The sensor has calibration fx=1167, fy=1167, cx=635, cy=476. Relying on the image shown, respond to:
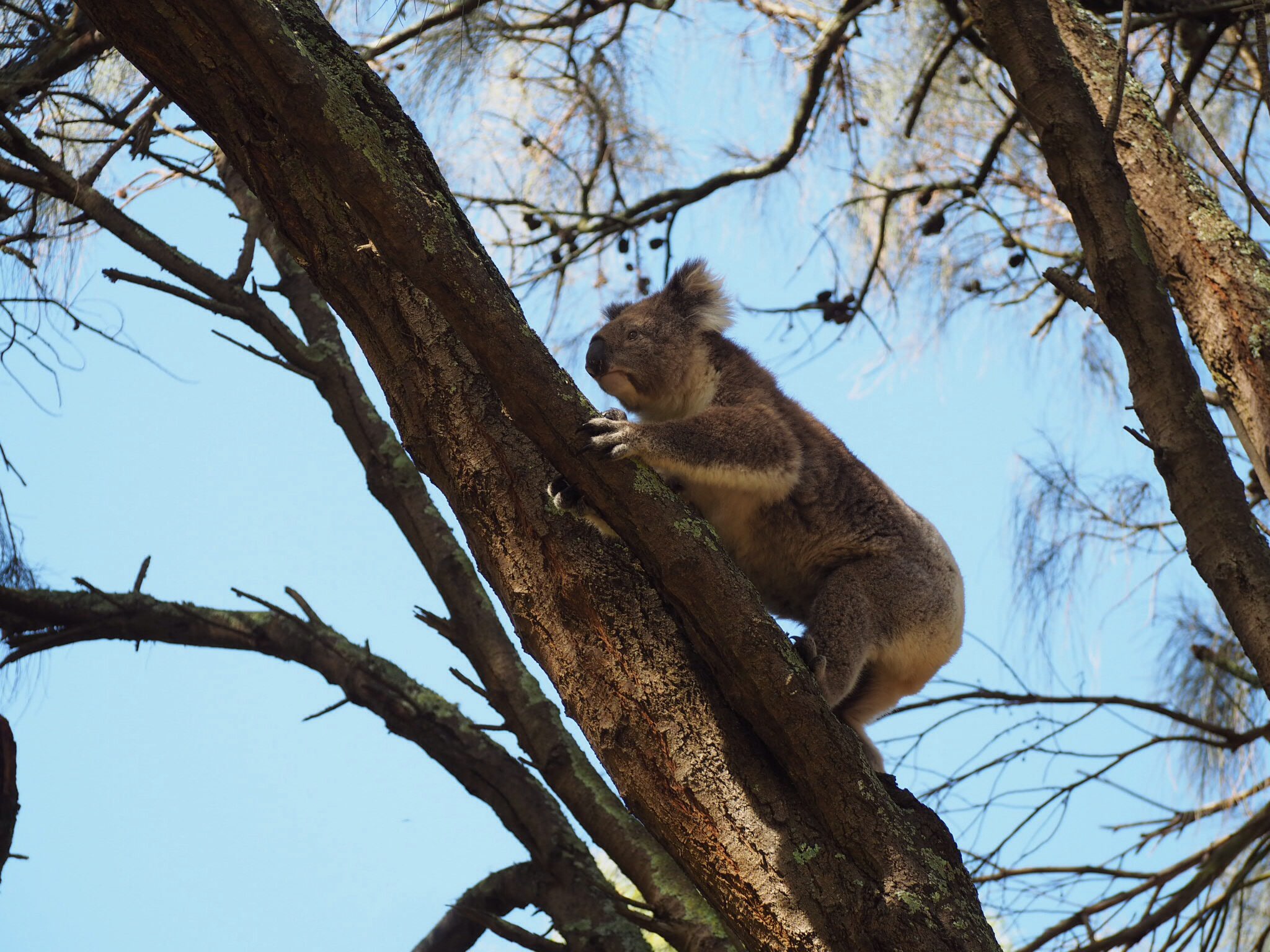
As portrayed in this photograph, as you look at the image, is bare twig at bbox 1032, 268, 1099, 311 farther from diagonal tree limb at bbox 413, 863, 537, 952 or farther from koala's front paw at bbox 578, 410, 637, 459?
diagonal tree limb at bbox 413, 863, 537, 952

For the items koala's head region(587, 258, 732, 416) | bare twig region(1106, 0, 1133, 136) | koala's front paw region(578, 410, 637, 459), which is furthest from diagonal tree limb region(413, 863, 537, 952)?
bare twig region(1106, 0, 1133, 136)

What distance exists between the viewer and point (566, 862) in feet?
11.3

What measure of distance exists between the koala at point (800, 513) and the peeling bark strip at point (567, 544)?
0.39 meters

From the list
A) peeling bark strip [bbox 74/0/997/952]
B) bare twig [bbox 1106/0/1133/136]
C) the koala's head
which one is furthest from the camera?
the koala's head

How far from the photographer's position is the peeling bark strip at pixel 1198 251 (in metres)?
2.70

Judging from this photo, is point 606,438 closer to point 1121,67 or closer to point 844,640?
point 844,640

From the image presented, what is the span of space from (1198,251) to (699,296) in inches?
56.5

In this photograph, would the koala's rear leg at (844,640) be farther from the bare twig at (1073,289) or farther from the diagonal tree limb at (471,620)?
the bare twig at (1073,289)

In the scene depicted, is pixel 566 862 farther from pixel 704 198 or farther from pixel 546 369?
pixel 704 198

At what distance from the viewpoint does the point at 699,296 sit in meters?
3.69

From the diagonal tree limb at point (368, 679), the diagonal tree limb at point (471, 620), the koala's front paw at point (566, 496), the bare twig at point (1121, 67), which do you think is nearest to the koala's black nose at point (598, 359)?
the diagonal tree limb at point (471, 620)

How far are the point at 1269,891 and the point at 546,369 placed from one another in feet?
12.7

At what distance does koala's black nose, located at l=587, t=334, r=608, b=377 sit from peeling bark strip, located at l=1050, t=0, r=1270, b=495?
1.45 meters

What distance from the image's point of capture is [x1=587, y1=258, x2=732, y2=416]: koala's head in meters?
3.36
